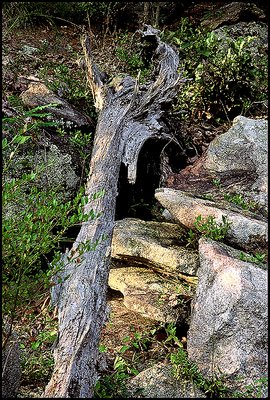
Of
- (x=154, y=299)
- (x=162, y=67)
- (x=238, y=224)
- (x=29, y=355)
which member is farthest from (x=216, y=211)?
(x=162, y=67)

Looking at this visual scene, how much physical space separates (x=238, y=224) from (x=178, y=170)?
2297mm

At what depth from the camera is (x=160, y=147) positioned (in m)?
6.44

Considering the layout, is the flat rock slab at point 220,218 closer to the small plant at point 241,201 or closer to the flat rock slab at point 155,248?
the flat rock slab at point 155,248

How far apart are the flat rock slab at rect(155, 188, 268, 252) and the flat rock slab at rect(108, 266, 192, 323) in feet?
1.96

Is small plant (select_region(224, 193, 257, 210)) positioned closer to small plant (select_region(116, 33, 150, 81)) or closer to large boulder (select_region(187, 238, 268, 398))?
large boulder (select_region(187, 238, 268, 398))

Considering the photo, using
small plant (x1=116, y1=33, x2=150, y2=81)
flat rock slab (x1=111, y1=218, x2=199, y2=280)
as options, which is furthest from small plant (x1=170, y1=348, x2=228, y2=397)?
small plant (x1=116, y1=33, x2=150, y2=81)

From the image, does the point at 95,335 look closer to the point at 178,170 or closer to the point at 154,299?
the point at 154,299

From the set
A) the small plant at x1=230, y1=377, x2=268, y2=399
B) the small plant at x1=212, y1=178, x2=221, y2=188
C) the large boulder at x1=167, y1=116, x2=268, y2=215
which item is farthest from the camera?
the small plant at x1=212, y1=178, x2=221, y2=188

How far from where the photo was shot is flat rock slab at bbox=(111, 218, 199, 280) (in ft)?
13.7

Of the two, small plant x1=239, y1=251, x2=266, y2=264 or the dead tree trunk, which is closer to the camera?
the dead tree trunk

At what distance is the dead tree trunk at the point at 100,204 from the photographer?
298 centimetres

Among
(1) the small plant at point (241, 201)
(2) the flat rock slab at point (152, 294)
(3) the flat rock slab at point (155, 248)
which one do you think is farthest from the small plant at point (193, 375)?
(1) the small plant at point (241, 201)

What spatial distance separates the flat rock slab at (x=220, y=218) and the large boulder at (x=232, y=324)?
0.45m

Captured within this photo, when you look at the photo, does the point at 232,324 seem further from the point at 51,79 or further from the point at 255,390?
the point at 51,79
